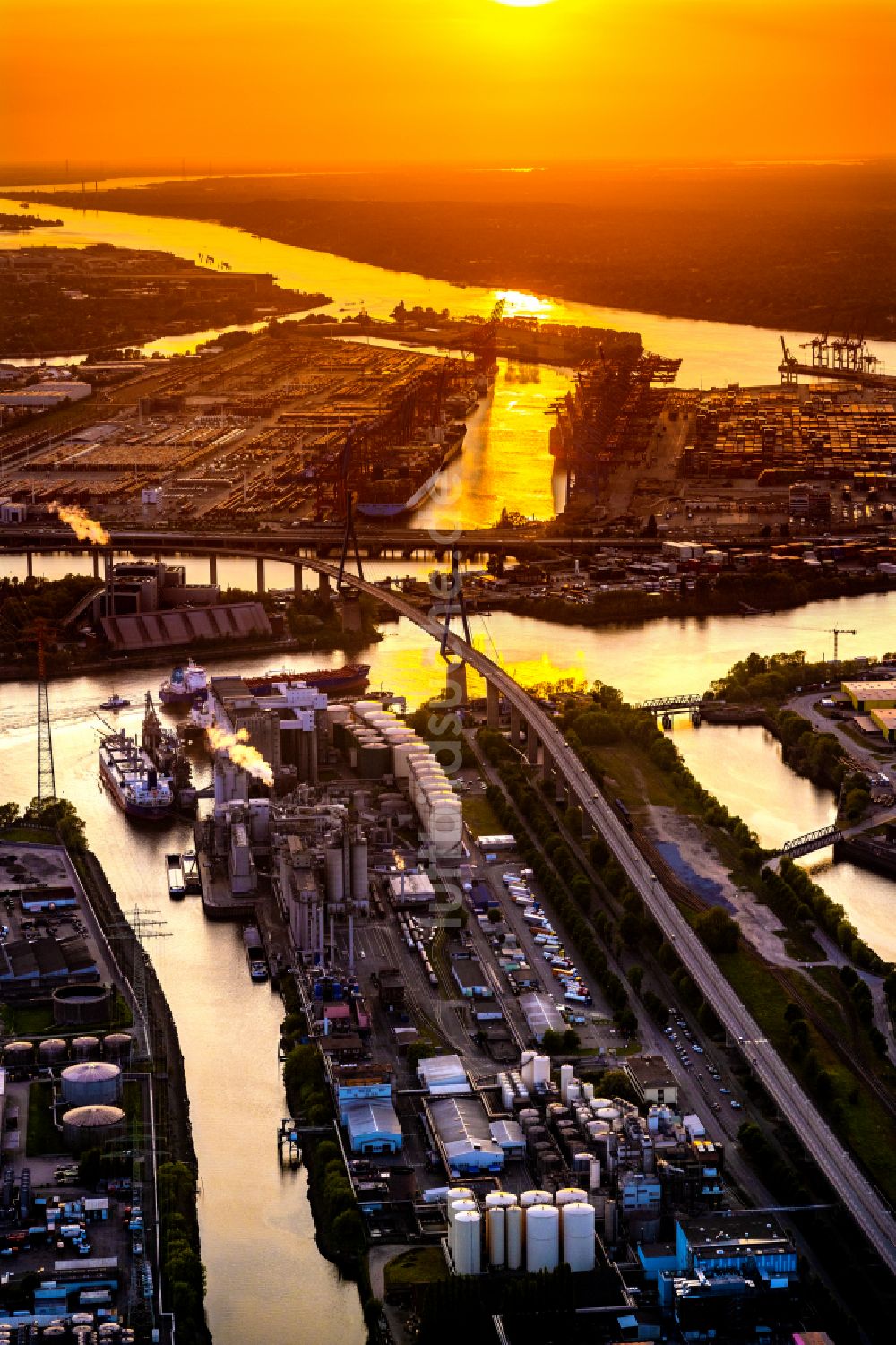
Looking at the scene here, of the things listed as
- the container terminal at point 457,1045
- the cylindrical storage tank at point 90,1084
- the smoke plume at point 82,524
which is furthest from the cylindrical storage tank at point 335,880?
the smoke plume at point 82,524

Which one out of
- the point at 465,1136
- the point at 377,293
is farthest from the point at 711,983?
the point at 377,293

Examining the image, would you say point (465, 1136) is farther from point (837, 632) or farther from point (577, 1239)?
point (837, 632)

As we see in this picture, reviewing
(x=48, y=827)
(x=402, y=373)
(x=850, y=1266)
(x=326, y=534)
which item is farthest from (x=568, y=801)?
(x=402, y=373)

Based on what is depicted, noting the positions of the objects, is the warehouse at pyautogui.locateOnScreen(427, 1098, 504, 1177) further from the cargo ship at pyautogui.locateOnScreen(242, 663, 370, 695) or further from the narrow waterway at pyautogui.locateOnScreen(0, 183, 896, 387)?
the narrow waterway at pyautogui.locateOnScreen(0, 183, 896, 387)

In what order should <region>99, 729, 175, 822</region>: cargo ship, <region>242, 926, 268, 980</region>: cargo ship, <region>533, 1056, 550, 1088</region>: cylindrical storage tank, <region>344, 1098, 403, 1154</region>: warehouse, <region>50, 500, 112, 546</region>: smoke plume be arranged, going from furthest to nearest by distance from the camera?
<region>50, 500, 112, 546</region>: smoke plume → <region>99, 729, 175, 822</region>: cargo ship → <region>242, 926, 268, 980</region>: cargo ship → <region>533, 1056, 550, 1088</region>: cylindrical storage tank → <region>344, 1098, 403, 1154</region>: warehouse

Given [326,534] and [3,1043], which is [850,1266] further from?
[326,534]

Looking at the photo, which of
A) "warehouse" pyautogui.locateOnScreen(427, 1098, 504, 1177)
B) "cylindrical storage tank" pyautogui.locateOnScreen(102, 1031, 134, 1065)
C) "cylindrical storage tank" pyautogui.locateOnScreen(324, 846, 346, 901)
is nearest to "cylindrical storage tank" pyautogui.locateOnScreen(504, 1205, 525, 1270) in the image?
"warehouse" pyautogui.locateOnScreen(427, 1098, 504, 1177)
